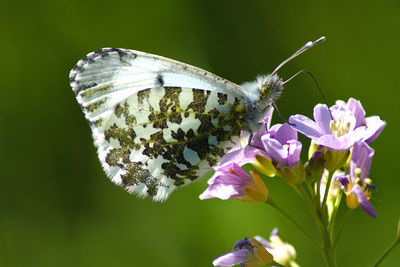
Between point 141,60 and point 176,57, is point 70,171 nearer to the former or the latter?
point 176,57

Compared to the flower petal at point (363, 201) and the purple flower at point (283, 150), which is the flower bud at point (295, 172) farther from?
the flower petal at point (363, 201)

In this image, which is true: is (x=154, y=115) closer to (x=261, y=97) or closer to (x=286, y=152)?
(x=261, y=97)

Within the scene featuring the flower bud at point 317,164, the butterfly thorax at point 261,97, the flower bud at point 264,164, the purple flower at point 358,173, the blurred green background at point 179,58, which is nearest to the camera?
the purple flower at point 358,173

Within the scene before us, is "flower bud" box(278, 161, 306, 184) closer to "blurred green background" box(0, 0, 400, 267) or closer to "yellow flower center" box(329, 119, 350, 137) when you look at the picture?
"yellow flower center" box(329, 119, 350, 137)

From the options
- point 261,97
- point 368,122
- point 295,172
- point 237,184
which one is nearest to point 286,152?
point 295,172

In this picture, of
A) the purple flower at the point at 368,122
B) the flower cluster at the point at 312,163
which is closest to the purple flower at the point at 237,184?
the flower cluster at the point at 312,163

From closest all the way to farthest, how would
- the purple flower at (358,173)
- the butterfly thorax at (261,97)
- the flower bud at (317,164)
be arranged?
the purple flower at (358,173) → the flower bud at (317,164) → the butterfly thorax at (261,97)
